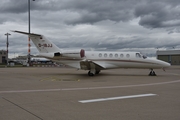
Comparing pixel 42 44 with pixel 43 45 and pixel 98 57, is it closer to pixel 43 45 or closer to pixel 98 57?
pixel 43 45

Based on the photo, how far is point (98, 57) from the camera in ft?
74.2

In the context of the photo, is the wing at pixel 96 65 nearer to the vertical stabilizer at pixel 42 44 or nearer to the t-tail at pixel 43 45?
the t-tail at pixel 43 45

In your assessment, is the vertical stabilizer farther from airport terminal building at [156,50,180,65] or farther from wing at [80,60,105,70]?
airport terminal building at [156,50,180,65]

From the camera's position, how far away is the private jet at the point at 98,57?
71.8 ft

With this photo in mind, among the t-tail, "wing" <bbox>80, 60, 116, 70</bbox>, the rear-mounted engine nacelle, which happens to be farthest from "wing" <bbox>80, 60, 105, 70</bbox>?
the t-tail

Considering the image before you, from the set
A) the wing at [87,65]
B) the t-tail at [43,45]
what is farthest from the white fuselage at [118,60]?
the t-tail at [43,45]

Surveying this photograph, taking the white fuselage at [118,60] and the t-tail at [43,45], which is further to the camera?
the t-tail at [43,45]

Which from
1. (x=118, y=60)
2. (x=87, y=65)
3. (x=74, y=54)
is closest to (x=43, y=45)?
(x=74, y=54)

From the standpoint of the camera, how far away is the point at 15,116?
19.6ft

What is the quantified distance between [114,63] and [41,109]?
52.8 ft

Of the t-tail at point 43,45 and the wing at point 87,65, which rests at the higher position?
the t-tail at point 43,45

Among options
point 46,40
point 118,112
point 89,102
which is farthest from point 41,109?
point 46,40

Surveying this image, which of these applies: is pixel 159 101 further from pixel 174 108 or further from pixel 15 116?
pixel 15 116

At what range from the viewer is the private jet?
21.9 m
